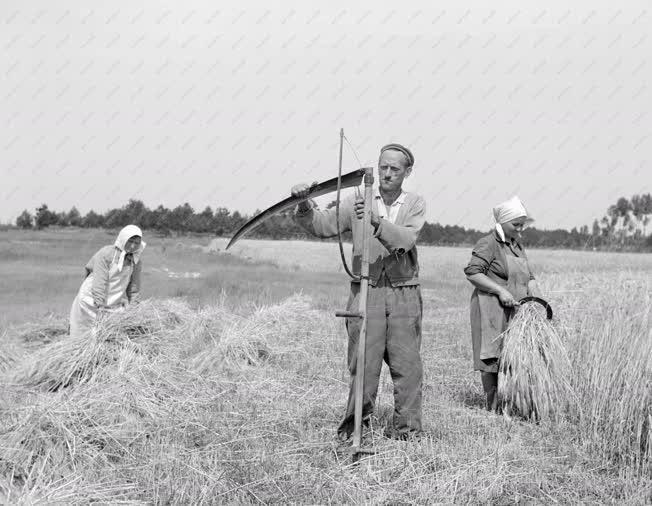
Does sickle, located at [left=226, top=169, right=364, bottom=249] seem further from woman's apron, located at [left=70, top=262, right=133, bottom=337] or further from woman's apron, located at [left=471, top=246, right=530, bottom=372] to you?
woman's apron, located at [left=70, top=262, right=133, bottom=337]

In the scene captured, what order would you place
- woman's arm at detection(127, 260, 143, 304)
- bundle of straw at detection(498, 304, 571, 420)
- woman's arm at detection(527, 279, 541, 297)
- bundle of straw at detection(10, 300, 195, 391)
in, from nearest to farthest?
bundle of straw at detection(498, 304, 571, 420) < woman's arm at detection(527, 279, 541, 297) < bundle of straw at detection(10, 300, 195, 391) < woman's arm at detection(127, 260, 143, 304)

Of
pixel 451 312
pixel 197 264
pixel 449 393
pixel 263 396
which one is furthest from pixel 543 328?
pixel 197 264

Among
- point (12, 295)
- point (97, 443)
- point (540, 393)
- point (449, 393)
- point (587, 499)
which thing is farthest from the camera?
point (12, 295)

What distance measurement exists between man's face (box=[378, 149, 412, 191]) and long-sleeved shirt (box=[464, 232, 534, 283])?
129cm

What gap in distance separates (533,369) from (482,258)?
2.74 feet

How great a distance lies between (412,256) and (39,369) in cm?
357

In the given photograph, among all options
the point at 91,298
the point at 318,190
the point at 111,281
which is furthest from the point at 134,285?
the point at 318,190

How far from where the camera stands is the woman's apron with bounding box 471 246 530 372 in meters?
4.68

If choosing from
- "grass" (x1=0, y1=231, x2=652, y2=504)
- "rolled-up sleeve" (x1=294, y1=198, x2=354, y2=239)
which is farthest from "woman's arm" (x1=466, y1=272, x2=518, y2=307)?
"rolled-up sleeve" (x1=294, y1=198, x2=354, y2=239)

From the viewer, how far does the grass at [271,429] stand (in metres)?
3.16

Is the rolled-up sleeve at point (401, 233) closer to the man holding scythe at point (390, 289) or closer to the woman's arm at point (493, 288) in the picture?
the man holding scythe at point (390, 289)

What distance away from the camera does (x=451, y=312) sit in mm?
12484

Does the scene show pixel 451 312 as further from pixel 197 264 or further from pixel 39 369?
pixel 39 369

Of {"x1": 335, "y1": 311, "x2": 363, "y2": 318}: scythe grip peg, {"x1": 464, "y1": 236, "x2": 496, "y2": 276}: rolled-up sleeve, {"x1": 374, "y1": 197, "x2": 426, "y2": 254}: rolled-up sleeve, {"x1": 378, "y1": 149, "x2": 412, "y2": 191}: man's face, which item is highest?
{"x1": 378, "y1": 149, "x2": 412, "y2": 191}: man's face
